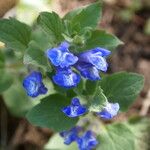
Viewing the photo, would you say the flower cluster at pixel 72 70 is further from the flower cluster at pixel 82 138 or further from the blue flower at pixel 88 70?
the flower cluster at pixel 82 138

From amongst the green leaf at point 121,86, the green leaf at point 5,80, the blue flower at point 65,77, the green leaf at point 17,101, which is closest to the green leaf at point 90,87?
the green leaf at point 121,86

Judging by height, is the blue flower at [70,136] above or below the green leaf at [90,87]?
below

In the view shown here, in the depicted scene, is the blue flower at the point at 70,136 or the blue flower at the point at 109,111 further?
the blue flower at the point at 70,136

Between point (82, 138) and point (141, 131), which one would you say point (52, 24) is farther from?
point (141, 131)

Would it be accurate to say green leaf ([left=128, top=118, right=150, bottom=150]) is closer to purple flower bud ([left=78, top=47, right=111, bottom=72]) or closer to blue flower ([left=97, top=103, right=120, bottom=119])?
blue flower ([left=97, top=103, right=120, bottom=119])

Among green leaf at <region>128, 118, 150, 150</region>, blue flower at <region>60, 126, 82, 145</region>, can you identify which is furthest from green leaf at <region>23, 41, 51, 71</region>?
green leaf at <region>128, 118, 150, 150</region>
